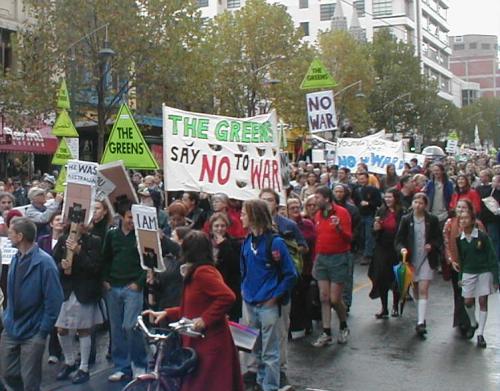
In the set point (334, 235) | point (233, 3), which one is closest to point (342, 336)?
point (334, 235)

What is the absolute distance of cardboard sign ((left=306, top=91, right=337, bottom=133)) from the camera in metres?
19.2

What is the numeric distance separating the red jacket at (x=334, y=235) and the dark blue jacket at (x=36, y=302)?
3528 millimetres

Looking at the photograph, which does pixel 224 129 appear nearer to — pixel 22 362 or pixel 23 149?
pixel 22 362

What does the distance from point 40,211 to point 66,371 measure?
2.88 meters

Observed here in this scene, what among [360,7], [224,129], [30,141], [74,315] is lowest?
[74,315]

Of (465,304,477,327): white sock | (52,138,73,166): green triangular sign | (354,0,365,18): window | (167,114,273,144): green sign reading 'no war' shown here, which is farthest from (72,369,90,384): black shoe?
(354,0,365,18): window

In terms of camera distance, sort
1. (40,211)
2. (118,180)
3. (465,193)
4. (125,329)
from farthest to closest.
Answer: (465,193)
(40,211)
(118,180)
(125,329)

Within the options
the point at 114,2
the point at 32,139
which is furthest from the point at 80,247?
the point at 32,139

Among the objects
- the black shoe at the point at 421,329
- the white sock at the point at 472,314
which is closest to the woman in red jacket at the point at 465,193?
the white sock at the point at 472,314

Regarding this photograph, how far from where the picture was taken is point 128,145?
33.4ft

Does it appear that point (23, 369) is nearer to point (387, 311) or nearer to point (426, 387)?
point (426, 387)

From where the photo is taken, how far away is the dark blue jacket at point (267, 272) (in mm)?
7059

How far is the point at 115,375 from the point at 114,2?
17.9 metres

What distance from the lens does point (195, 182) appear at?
923 centimetres
